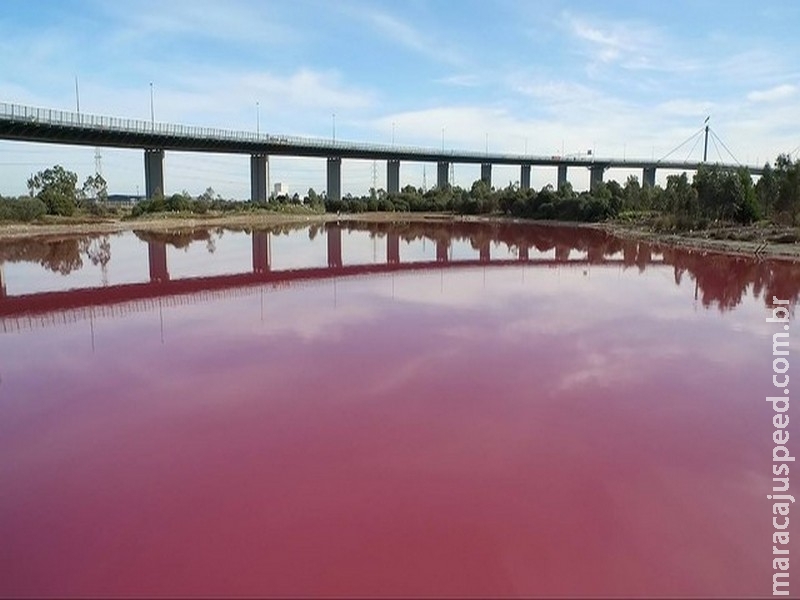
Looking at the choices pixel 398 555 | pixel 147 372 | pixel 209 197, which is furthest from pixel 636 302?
pixel 209 197

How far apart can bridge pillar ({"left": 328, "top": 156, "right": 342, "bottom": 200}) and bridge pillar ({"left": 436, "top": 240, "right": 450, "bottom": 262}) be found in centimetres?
4348

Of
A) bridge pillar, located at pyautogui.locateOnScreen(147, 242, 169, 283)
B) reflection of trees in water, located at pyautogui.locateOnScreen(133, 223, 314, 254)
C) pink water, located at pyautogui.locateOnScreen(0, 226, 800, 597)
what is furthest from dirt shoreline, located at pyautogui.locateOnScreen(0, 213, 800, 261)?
pink water, located at pyautogui.locateOnScreen(0, 226, 800, 597)

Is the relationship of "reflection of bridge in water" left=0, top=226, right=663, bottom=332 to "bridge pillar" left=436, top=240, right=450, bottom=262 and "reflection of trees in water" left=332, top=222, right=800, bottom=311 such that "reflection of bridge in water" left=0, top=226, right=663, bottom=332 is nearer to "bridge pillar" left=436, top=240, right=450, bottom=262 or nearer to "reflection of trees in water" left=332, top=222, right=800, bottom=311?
"bridge pillar" left=436, top=240, right=450, bottom=262

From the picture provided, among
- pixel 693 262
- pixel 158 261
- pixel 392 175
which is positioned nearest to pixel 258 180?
pixel 392 175

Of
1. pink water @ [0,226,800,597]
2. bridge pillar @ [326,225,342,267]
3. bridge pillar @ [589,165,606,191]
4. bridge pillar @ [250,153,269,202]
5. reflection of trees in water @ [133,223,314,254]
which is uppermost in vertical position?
bridge pillar @ [589,165,606,191]

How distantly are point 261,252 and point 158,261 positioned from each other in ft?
19.8

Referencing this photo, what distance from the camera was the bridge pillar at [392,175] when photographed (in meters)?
87.0

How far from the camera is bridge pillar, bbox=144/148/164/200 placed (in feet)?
205

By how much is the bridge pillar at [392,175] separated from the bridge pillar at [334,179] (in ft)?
28.7

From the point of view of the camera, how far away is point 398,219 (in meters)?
69.8

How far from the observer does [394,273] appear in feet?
76.0

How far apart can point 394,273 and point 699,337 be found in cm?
1215

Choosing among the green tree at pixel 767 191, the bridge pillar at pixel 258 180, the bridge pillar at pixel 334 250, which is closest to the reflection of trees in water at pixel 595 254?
the bridge pillar at pixel 334 250

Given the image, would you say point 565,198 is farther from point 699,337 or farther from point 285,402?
point 285,402
